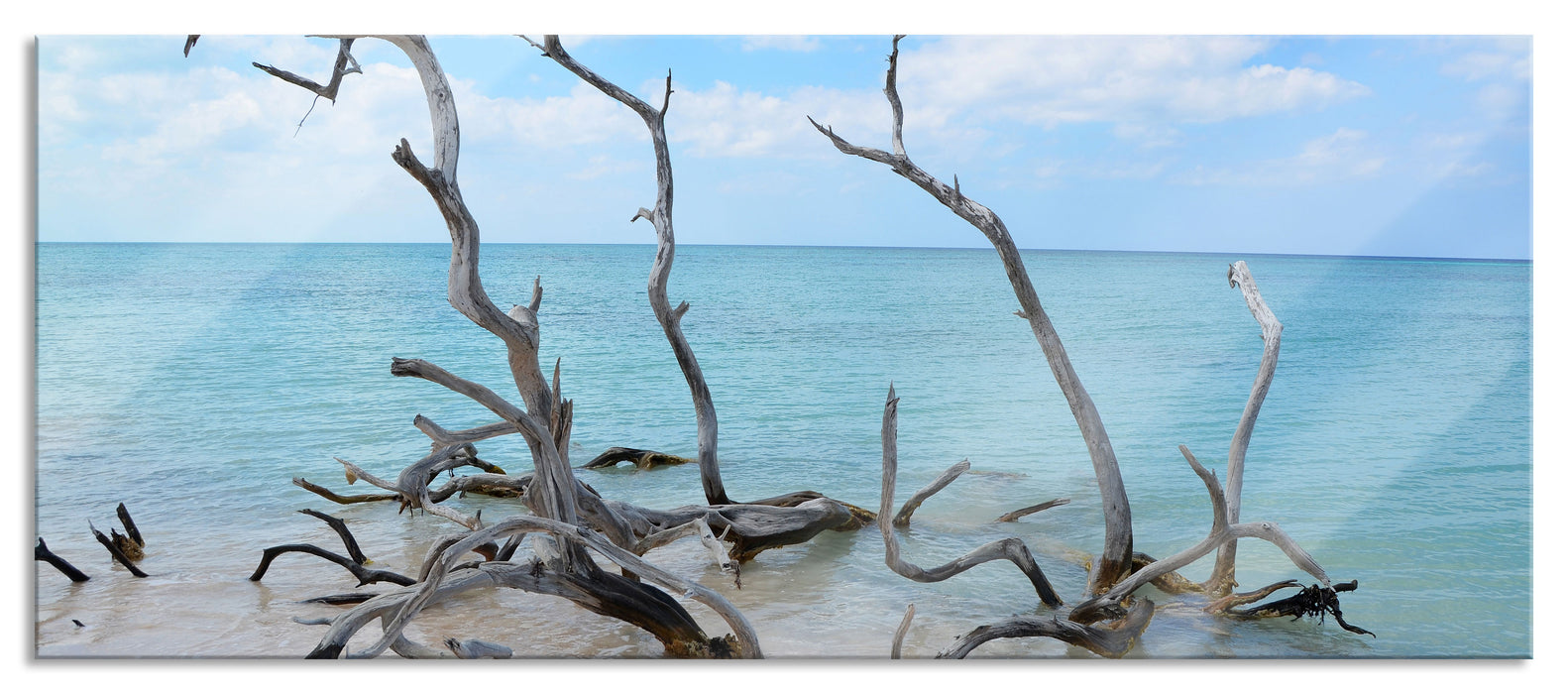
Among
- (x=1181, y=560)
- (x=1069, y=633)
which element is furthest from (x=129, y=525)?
(x=1181, y=560)

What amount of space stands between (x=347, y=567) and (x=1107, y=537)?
2.86 metres

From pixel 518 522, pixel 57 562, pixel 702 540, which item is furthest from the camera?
pixel 57 562

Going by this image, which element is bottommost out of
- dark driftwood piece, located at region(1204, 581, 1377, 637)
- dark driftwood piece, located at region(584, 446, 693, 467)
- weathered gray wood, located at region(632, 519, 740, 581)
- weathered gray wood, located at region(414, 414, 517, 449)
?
dark driftwood piece, located at region(1204, 581, 1377, 637)

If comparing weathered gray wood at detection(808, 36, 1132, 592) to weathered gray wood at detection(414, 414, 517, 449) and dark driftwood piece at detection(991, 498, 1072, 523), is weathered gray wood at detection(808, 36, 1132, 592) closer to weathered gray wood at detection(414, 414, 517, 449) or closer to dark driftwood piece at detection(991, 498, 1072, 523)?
dark driftwood piece at detection(991, 498, 1072, 523)

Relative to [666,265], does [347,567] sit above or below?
below

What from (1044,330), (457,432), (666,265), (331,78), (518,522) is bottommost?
(518,522)

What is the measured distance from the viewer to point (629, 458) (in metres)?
6.55

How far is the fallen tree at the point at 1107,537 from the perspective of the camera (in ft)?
10.0

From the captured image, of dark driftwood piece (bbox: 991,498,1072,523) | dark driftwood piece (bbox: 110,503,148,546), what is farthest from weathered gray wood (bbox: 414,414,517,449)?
dark driftwood piece (bbox: 991,498,1072,523)

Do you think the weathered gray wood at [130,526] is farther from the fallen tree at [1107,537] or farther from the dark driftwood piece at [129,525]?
the fallen tree at [1107,537]

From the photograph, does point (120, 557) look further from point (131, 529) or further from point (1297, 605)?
point (1297, 605)

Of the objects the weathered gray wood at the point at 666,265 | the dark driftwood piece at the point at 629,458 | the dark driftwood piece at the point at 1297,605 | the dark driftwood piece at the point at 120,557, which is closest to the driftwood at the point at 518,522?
the weathered gray wood at the point at 666,265

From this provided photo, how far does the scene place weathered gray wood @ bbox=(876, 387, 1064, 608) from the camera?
3.04 meters
